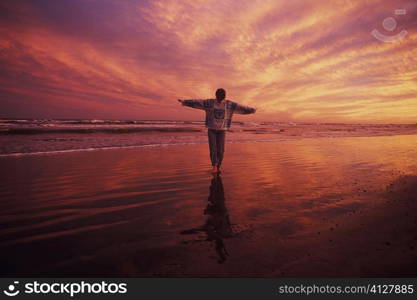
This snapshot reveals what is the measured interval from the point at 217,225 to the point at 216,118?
5053mm

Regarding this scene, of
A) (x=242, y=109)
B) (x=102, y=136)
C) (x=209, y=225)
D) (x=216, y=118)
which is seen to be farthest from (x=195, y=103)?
(x=102, y=136)

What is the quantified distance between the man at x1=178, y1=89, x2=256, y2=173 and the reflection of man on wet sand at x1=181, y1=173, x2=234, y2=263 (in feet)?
10.0

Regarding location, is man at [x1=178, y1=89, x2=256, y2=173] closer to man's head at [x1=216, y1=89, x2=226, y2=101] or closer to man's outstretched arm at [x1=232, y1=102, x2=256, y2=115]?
man's head at [x1=216, y1=89, x2=226, y2=101]

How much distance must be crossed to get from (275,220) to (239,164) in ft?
19.0

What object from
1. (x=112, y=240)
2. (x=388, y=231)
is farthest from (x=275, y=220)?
(x=112, y=240)

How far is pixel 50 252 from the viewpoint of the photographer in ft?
9.41

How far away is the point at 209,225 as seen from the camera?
12.1 ft

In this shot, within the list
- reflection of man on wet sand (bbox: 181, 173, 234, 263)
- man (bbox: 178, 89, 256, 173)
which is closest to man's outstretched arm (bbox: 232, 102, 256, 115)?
man (bbox: 178, 89, 256, 173)

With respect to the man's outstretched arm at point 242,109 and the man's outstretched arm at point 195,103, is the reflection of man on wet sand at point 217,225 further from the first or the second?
the man's outstretched arm at point 242,109

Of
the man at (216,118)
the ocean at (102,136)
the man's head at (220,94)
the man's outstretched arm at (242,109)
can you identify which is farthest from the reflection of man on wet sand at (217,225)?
the ocean at (102,136)

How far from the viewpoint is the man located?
8258 mm

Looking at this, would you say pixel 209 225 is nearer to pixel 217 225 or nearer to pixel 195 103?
pixel 217 225

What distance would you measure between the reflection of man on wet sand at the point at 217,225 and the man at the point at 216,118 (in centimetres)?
306

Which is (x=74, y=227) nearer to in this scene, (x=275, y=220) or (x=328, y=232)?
(x=275, y=220)
